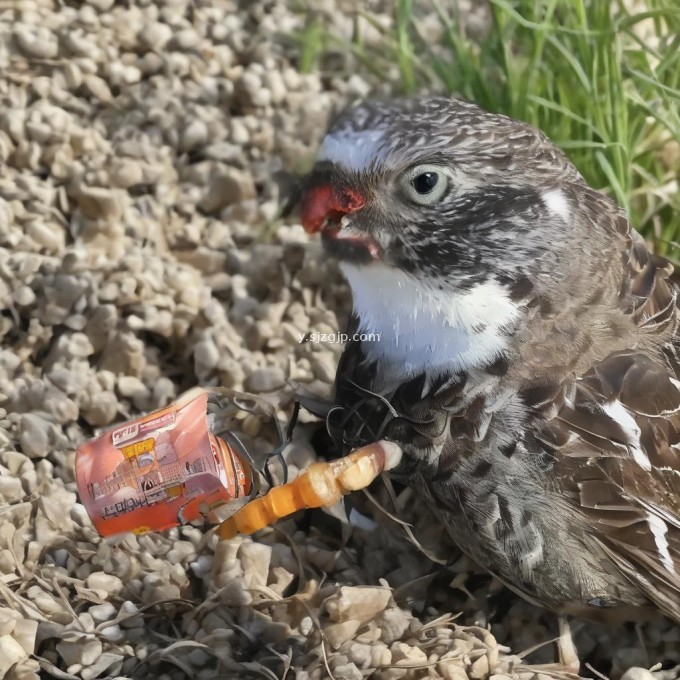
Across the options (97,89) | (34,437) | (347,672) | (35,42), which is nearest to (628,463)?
(347,672)

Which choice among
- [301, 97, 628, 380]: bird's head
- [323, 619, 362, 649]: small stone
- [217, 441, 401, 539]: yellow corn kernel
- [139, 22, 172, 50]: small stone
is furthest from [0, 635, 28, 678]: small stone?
[139, 22, 172, 50]: small stone

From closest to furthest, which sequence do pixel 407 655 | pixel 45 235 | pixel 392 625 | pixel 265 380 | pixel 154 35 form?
pixel 407 655, pixel 392 625, pixel 265 380, pixel 45 235, pixel 154 35

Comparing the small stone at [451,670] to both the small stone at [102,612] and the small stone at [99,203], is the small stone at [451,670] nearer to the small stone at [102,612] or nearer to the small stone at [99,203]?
the small stone at [102,612]

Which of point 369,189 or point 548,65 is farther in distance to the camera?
point 548,65

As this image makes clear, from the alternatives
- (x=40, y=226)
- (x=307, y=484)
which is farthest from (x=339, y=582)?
(x=40, y=226)

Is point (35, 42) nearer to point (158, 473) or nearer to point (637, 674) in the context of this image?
point (158, 473)

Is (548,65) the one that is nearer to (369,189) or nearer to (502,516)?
(369,189)
